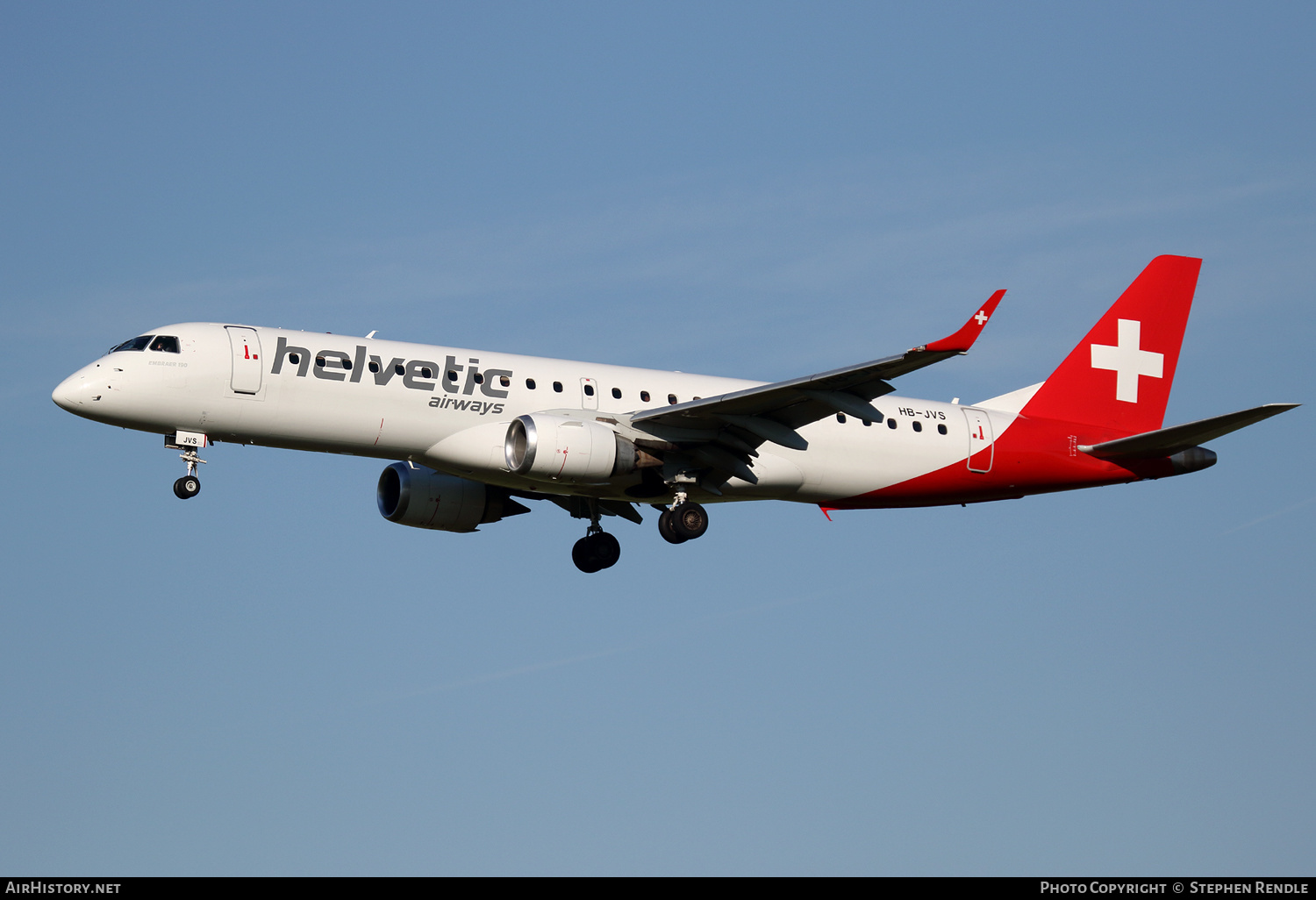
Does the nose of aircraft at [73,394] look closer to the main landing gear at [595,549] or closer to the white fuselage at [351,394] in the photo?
the white fuselage at [351,394]

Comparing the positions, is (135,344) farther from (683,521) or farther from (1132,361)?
(1132,361)

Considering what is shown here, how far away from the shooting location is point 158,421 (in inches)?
1329

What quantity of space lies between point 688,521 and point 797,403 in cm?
385

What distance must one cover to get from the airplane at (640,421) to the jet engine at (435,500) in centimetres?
5

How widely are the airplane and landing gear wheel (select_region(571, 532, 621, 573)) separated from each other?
1.8 inches

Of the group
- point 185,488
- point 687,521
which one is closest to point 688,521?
point 687,521

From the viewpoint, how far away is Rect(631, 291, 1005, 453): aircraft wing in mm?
30703

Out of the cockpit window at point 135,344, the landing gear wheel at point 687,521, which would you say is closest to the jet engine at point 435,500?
the landing gear wheel at point 687,521

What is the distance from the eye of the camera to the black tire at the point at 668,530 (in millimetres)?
36487

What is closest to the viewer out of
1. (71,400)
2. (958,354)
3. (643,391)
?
(958,354)

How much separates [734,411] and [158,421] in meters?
12.5
